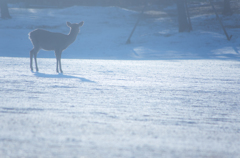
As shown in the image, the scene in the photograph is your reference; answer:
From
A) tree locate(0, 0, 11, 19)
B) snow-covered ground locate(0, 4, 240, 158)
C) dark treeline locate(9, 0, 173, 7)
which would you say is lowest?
dark treeline locate(9, 0, 173, 7)

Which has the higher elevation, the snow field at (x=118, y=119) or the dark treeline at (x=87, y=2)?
the snow field at (x=118, y=119)

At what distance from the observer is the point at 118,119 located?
397 centimetres

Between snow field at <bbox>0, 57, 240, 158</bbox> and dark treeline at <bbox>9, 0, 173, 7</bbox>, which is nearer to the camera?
snow field at <bbox>0, 57, 240, 158</bbox>

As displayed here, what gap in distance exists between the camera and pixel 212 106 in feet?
15.9

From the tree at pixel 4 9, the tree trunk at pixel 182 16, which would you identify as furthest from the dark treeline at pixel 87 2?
the tree trunk at pixel 182 16

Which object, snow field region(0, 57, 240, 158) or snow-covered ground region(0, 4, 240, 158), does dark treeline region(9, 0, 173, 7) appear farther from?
snow field region(0, 57, 240, 158)

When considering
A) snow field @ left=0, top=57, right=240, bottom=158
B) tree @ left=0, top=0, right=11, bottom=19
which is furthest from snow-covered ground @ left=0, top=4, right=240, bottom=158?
tree @ left=0, top=0, right=11, bottom=19

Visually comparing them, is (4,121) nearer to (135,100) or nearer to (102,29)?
(135,100)

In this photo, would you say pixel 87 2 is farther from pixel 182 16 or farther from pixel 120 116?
pixel 120 116

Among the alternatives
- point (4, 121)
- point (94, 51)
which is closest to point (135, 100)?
point (4, 121)

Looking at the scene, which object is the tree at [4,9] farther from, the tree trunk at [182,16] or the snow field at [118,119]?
the snow field at [118,119]

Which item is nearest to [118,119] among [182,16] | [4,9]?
[182,16]

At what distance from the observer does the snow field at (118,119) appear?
9.66 feet

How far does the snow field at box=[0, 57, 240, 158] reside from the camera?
116 inches
